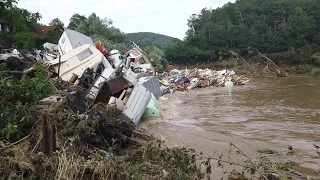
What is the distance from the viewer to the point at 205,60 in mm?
60312

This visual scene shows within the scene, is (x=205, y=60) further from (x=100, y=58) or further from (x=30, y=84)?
(x=30, y=84)

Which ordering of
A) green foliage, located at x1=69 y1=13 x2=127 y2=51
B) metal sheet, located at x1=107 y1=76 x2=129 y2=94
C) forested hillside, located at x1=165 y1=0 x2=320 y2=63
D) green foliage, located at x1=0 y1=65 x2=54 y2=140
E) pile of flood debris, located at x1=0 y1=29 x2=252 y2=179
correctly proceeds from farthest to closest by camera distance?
forested hillside, located at x1=165 y1=0 x2=320 y2=63
green foliage, located at x1=69 y1=13 x2=127 y2=51
metal sheet, located at x1=107 y1=76 x2=129 y2=94
green foliage, located at x1=0 y1=65 x2=54 y2=140
pile of flood debris, located at x1=0 y1=29 x2=252 y2=179

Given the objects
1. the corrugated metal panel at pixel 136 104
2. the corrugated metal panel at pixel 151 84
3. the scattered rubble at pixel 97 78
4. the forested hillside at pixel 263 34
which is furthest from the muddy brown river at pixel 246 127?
the forested hillside at pixel 263 34

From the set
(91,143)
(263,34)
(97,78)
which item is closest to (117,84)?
(97,78)

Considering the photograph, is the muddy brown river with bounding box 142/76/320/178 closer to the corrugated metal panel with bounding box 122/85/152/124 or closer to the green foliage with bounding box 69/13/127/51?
the corrugated metal panel with bounding box 122/85/152/124

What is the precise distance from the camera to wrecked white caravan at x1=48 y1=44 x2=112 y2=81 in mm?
12602

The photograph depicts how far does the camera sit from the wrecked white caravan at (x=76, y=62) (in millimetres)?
12602

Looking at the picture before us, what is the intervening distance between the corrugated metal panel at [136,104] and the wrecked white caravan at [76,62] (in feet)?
11.8

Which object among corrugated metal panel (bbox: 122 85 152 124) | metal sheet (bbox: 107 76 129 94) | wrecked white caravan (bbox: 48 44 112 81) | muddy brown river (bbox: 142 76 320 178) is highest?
wrecked white caravan (bbox: 48 44 112 81)

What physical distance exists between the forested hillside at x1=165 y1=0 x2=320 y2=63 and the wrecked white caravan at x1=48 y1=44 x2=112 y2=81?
37.0 m

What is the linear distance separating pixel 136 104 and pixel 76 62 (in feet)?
15.5

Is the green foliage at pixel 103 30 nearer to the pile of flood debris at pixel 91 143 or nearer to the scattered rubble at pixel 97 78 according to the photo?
the scattered rubble at pixel 97 78

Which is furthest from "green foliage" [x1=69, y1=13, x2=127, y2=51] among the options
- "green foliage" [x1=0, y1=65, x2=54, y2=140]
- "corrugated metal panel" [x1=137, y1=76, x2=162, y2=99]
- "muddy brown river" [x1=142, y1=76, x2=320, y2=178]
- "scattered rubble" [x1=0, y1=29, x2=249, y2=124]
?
"green foliage" [x1=0, y1=65, x2=54, y2=140]

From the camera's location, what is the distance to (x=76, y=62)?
42.5 ft
